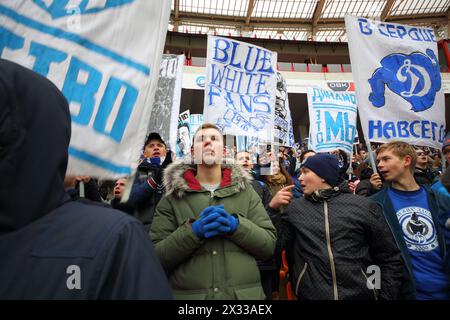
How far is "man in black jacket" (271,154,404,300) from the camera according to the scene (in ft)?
5.18

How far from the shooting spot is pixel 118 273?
577mm

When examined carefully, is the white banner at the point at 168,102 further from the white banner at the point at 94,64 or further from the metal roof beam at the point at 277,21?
the metal roof beam at the point at 277,21

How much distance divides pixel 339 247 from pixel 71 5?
64.8 inches

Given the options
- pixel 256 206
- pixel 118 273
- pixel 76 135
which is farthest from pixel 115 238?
pixel 256 206

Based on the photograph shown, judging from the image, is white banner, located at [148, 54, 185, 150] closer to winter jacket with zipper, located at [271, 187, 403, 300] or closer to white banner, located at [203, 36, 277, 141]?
white banner, located at [203, 36, 277, 141]

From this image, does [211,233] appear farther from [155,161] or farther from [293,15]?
[293,15]

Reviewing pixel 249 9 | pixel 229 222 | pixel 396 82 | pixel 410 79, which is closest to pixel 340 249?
pixel 229 222

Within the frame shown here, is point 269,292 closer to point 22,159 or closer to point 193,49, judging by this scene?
point 22,159

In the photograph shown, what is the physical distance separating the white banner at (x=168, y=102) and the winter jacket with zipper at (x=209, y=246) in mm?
2363

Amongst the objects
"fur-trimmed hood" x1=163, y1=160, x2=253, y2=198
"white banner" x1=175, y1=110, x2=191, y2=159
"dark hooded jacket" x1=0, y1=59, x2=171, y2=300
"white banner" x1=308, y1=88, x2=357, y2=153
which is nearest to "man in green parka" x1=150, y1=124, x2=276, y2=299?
"fur-trimmed hood" x1=163, y1=160, x2=253, y2=198

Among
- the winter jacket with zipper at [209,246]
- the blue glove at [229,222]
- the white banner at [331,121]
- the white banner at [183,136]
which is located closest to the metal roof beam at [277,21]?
the white banner at [183,136]

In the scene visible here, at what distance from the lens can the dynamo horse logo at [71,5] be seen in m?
1.07

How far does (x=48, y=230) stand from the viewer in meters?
0.59
